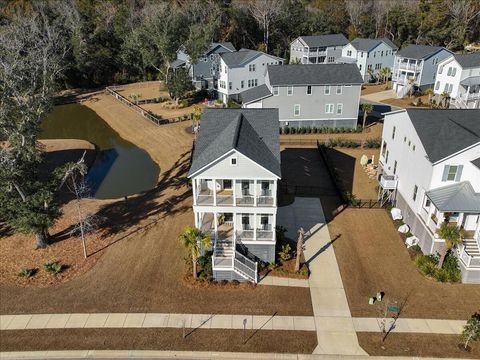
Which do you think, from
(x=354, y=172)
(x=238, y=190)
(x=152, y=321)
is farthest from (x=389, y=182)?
(x=152, y=321)

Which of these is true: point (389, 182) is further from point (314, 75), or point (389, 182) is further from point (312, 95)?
point (314, 75)

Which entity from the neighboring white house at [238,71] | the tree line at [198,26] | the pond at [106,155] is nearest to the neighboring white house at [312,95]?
the neighboring white house at [238,71]

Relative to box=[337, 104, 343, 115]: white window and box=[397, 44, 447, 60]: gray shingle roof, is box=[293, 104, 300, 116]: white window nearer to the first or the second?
box=[337, 104, 343, 115]: white window

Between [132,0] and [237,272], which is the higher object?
[132,0]

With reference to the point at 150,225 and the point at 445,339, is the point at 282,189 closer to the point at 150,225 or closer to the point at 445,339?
the point at 150,225

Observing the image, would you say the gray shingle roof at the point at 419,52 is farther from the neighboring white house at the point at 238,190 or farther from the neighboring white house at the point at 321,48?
the neighboring white house at the point at 238,190

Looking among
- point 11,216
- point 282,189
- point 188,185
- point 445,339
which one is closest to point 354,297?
point 445,339

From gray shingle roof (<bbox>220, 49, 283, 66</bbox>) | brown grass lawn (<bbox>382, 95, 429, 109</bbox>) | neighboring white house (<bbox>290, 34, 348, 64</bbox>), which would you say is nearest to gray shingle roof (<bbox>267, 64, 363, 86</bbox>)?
gray shingle roof (<bbox>220, 49, 283, 66</bbox>)
